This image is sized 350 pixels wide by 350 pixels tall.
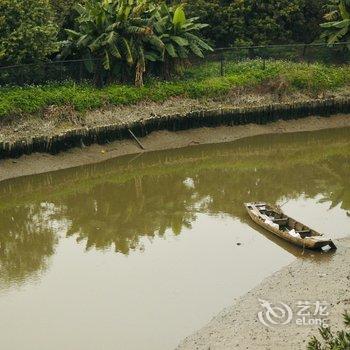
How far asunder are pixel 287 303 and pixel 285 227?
522 centimetres

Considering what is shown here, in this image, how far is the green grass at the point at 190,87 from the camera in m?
29.0

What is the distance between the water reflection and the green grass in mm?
2850

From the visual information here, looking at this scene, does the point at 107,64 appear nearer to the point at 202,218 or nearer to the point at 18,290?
the point at 202,218

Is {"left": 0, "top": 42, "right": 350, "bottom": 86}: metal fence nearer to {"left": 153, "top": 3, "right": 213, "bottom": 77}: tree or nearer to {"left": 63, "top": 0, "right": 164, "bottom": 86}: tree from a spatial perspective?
{"left": 63, "top": 0, "right": 164, "bottom": 86}: tree

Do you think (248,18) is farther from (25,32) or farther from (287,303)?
Result: (287,303)

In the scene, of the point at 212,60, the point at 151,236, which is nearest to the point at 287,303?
the point at 151,236

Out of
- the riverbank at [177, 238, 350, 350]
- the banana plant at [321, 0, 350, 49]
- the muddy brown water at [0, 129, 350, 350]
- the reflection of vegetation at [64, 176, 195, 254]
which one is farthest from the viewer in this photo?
the banana plant at [321, 0, 350, 49]

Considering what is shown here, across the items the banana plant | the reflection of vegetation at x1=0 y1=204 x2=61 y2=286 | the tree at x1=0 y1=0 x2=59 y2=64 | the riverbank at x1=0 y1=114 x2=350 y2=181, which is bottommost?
the riverbank at x1=0 y1=114 x2=350 y2=181

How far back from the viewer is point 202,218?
23.8 m

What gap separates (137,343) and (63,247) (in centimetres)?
655

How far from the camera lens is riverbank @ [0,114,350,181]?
27.9m

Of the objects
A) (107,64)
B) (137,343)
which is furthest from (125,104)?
(137,343)

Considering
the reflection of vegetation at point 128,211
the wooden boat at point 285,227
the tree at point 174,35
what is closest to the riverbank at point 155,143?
the reflection of vegetation at point 128,211

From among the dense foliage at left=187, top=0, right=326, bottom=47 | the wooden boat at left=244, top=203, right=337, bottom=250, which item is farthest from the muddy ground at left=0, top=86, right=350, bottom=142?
the wooden boat at left=244, top=203, right=337, bottom=250
